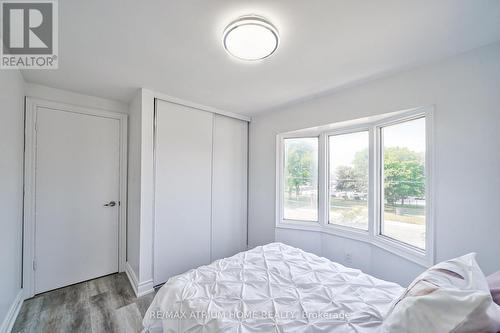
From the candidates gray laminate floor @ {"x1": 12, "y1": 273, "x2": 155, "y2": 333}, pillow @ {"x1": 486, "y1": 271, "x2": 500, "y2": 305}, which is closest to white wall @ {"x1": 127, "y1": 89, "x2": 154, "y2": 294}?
gray laminate floor @ {"x1": 12, "y1": 273, "x2": 155, "y2": 333}

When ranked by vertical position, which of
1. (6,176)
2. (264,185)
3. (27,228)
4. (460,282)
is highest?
(6,176)

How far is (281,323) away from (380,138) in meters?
2.27

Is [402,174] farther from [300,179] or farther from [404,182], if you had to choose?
[300,179]

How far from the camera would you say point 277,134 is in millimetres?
3219

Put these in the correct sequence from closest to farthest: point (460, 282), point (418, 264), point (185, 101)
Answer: point (460, 282) < point (418, 264) < point (185, 101)

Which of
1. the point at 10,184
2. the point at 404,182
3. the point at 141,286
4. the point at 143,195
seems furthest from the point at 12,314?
the point at 404,182

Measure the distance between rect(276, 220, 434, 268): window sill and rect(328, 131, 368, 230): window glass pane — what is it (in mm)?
107

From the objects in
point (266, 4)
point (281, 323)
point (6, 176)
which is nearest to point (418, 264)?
point (281, 323)

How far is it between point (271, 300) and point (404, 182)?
1.88m

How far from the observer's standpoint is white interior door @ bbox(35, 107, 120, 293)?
2336 millimetres

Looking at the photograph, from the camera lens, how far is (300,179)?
320 cm

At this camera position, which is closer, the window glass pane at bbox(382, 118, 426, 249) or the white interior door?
the window glass pane at bbox(382, 118, 426, 249)

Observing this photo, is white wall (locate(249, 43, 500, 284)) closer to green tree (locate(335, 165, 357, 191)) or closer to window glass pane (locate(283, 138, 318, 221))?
green tree (locate(335, 165, 357, 191))

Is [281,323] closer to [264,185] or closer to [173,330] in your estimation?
[173,330]
